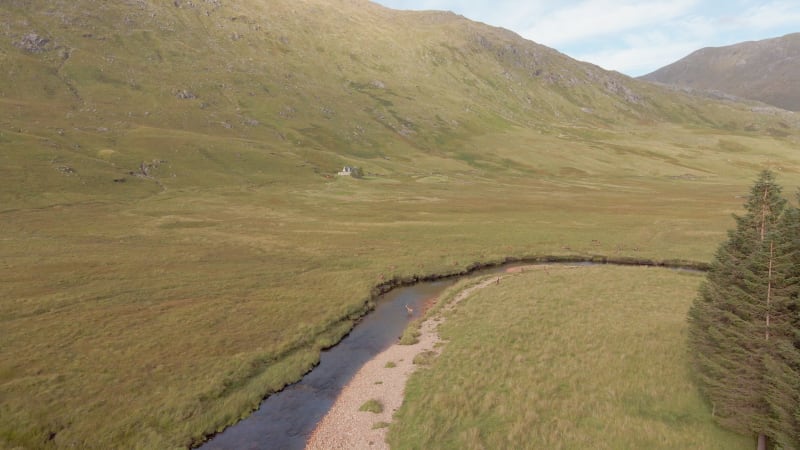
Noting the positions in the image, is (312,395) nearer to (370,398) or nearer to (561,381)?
(370,398)

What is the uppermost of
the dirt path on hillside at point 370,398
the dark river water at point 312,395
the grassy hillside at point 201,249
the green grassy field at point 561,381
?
the grassy hillside at point 201,249

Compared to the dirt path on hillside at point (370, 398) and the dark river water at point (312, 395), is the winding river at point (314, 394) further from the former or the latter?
the dirt path on hillside at point (370, 398)

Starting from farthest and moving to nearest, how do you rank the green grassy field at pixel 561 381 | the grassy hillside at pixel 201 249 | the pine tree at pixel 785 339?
the grassy hillside at pixel 201 249
the green grassy field at pixel 561 381
the pine tree at pixel 785 339

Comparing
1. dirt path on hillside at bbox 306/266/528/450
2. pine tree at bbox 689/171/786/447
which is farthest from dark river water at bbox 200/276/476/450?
pine tree at bbox 689/171/786/447

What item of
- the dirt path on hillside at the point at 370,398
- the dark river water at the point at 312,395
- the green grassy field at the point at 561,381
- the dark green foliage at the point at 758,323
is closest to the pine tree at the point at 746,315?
the dark green foliage at the point at 758,323

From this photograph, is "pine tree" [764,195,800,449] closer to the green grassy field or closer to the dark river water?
the green grassy field

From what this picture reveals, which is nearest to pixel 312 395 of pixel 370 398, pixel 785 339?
Result: pixel 370 398
